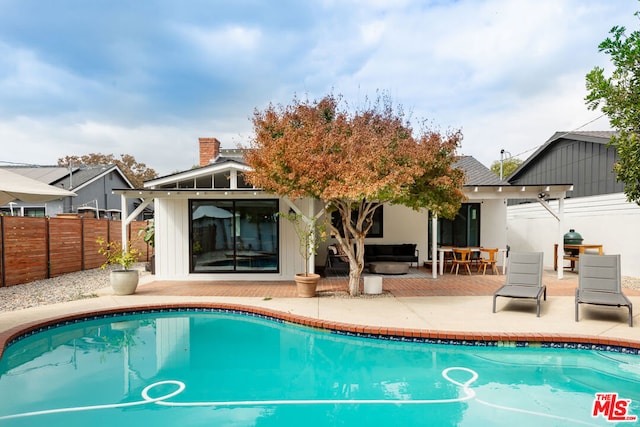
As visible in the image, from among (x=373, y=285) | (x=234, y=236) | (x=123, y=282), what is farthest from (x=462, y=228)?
(x=123, y=282)

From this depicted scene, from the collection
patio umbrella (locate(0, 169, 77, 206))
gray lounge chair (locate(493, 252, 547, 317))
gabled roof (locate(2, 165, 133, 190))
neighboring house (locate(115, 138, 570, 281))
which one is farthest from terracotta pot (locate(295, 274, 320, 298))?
gabled roof (locate(2, 165, 133, 190))

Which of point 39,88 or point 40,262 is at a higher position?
point 39,88

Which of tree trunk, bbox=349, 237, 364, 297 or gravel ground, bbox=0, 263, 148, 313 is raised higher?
tree trunk, bbox=349, 237, 364, 297

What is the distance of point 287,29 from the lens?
1083 cm

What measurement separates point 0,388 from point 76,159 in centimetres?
4659

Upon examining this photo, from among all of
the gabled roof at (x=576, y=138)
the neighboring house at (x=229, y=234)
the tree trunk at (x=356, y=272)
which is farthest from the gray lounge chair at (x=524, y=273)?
the gabled roof at (x=576, y=138)

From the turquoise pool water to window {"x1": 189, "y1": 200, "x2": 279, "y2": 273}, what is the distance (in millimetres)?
4468

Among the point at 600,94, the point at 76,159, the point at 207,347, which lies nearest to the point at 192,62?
the point at 207,347

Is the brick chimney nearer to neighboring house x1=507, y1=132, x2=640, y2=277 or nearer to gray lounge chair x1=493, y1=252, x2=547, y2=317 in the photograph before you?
gray lounge chair x1=493, y1=252, x2=547, y2=317

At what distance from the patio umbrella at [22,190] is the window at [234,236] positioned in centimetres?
386

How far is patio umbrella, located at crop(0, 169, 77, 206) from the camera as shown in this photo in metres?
6.72

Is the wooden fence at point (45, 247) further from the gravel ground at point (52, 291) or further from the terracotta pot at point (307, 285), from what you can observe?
the terracotta pot at point (307, 285)

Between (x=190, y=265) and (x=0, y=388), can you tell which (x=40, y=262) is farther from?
(x=0, y=388)

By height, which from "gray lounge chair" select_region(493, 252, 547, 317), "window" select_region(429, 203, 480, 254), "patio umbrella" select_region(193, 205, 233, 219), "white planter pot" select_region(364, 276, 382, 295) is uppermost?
"patio umbrella" select_region(193, 205, 233, 219)
